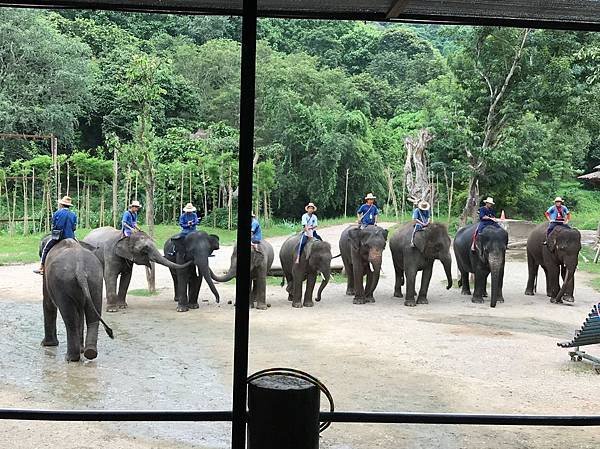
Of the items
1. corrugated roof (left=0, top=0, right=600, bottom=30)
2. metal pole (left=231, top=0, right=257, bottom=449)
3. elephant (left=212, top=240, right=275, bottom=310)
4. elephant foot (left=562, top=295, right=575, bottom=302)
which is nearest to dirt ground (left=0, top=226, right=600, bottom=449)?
elephant foot (left=562, top=295, right=575, bottom=302)

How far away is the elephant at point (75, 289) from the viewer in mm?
6023

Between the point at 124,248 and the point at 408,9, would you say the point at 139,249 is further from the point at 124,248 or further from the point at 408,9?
the point at 408,9

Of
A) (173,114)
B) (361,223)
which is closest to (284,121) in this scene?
(173,114)

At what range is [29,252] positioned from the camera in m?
14.5

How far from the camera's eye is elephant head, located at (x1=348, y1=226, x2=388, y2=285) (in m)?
9.90

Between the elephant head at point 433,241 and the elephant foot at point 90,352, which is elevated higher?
the elephant head at point 433,241

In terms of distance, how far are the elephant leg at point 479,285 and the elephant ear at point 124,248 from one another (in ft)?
15.5

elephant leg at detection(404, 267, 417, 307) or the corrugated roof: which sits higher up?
the corrugated roof

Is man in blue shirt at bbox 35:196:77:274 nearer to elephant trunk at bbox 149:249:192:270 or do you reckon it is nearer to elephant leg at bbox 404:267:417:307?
elephant trunk at bbox 149:249:192:270

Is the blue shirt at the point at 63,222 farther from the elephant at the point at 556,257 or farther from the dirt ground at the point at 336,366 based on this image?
the elephant at the point at 556,257

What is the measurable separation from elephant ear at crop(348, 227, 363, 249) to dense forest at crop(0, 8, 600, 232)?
4821 millimetres

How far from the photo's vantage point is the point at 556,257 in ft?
34.6

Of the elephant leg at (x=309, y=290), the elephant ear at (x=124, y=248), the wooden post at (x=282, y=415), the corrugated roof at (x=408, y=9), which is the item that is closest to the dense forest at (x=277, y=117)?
the elephant leg at (x=309, y=290)

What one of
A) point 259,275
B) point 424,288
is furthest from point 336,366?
point 424,288
